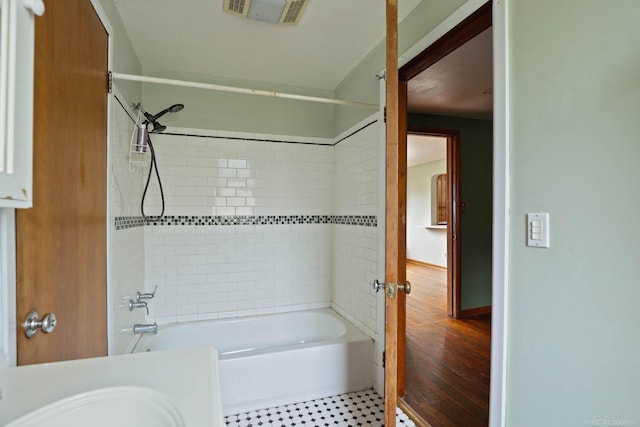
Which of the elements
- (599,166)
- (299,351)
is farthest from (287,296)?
(599,166)

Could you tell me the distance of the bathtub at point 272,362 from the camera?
1.98m

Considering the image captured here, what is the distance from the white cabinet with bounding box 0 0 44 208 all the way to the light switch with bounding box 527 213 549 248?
1461 millimetres

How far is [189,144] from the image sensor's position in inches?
104

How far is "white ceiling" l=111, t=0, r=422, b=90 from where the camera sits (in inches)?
72.8

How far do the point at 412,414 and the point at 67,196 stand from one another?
2.11 meters

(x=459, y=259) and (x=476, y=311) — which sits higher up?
(x=459, y=259)

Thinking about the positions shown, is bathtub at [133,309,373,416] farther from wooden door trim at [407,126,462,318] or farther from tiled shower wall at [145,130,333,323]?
wooden door trim at [407,126,462,318]

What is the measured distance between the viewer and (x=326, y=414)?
1936 millimetres

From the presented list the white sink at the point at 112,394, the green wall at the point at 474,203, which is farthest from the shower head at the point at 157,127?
the green wall at the point at 474,203

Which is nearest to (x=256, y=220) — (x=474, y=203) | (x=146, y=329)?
(x=146, y=329)

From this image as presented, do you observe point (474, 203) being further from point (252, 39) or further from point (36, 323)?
point (36, 323)

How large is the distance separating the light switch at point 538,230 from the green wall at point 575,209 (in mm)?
20

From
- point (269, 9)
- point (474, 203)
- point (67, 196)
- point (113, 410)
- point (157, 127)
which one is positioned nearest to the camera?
point (113, 410)

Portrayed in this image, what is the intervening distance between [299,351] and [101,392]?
152cm
